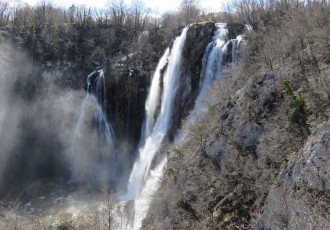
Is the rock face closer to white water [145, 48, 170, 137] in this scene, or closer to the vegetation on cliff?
the vegetation on cliff

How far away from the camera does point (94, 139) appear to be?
1828 inches

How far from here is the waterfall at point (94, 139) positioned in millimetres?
45375

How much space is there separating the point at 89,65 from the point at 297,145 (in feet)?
135

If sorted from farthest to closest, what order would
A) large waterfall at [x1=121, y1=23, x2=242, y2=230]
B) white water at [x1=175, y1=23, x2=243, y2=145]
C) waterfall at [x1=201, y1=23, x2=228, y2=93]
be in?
waterfall at [x1=201, y1=23, x2=228, y2=93] → white water at [x1=175, y1=23, x2=243, y2=145] → large waterfall at [x1=121, y1=23, x2=242, y2=230]

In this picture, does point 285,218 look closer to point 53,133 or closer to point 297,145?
point 297,145

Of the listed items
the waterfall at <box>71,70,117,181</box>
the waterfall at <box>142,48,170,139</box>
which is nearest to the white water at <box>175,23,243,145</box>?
the waterfall at <box>142,48,170,139</box>

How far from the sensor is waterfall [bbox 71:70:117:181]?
149 ft

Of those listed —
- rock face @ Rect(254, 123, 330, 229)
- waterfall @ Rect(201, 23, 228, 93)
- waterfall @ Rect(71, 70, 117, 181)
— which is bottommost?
waterfall @ Rect(71, 70, 117, 181)

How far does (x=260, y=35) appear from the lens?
3425cm

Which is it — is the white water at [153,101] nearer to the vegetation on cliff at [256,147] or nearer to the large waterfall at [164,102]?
the large waterfall at [164,102]

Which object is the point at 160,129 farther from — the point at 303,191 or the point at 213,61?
the point at 303,191

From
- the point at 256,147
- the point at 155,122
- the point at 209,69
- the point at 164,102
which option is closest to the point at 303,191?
the point at 256,147

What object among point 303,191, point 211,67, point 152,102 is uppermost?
point 211,67

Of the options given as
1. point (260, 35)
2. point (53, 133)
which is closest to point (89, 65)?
point (53, 133)
